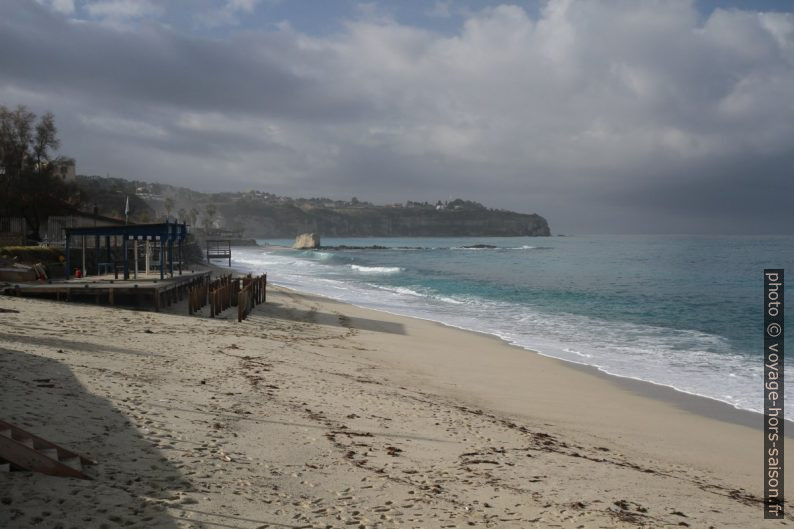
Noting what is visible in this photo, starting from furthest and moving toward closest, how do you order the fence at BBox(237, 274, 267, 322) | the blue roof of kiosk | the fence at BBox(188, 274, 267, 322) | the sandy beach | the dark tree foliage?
1. the dark tree foliage
2. the blue roof of kiosk
3. the fence at BBox(188, 274, 267, 322)
4. the fence at BBox(237, 274, 267, 322)
5. the sandy beach

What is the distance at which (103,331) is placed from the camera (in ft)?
42.8

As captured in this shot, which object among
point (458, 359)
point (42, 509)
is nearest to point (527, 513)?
point (42, 509)

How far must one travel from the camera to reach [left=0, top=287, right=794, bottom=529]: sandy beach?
4922mm

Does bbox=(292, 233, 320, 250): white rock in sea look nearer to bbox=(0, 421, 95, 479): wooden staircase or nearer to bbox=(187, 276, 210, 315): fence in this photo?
bbox=(187, 276, 210, 315): fence

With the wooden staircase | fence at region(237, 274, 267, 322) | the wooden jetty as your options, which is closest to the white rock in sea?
fence at region(237, 274, 267, 322)

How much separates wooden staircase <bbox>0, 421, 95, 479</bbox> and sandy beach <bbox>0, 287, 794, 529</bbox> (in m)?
0.09

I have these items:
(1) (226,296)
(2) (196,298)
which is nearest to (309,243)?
(1) (226,296)

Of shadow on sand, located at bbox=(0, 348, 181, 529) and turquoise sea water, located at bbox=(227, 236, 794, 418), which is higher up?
shadow on sand, located at bbox=(0, 348, 181, 529)

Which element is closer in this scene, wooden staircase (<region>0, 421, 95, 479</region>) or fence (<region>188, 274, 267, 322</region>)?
wooden staircase (<region>0, 421, 95, 479</region>)

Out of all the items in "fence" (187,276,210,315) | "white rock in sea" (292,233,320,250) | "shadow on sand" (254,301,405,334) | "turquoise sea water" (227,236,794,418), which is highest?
"white rock in sea" (292,233,320,250)

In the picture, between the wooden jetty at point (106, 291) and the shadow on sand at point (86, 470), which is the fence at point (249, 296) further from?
the shadow on sand at point (86, 470)

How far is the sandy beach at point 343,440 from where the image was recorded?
4.92m

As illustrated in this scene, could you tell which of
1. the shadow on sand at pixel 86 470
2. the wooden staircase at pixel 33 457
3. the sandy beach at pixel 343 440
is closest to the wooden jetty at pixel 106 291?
the sandy beach at pixel 343 440

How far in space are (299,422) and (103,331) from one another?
7544 millimetres
